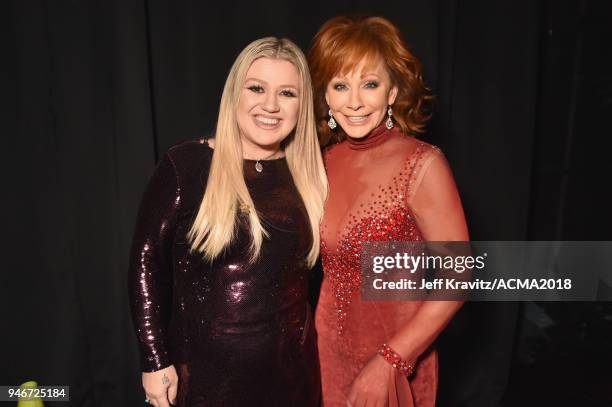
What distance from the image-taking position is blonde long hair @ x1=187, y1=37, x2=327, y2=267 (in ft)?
4.11

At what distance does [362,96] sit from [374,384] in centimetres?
83

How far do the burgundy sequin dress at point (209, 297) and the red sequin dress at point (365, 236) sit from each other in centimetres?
18

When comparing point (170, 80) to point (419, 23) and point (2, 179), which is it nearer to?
point (2, 179)

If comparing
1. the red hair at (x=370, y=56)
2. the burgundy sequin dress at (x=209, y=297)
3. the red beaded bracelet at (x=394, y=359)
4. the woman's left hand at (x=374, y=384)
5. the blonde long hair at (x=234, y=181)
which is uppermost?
the red hair at (x=370, y=56)

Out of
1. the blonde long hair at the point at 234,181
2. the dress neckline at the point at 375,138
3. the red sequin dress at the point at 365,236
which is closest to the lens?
the blonde long hair at the point at 234,181

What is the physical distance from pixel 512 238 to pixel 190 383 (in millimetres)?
1788

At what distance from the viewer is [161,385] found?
1.28 metres

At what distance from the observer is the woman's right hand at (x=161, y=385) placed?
4.20 ft

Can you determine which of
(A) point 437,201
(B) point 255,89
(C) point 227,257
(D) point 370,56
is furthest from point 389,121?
(C) point 227,257

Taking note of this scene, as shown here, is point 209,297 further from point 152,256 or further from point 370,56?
point 370,56

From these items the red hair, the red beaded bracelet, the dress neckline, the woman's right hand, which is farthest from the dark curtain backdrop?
the red beaded bracelet

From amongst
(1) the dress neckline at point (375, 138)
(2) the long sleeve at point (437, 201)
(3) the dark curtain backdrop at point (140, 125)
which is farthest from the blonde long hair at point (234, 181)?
(3) the dark curtain backdrop at point (140, 125)

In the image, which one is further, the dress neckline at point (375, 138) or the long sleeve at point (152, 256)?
the dress neckline at point (375, 138)

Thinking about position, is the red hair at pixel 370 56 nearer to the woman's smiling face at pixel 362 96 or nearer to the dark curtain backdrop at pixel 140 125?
the woman's smiling face at pixel 362 96
